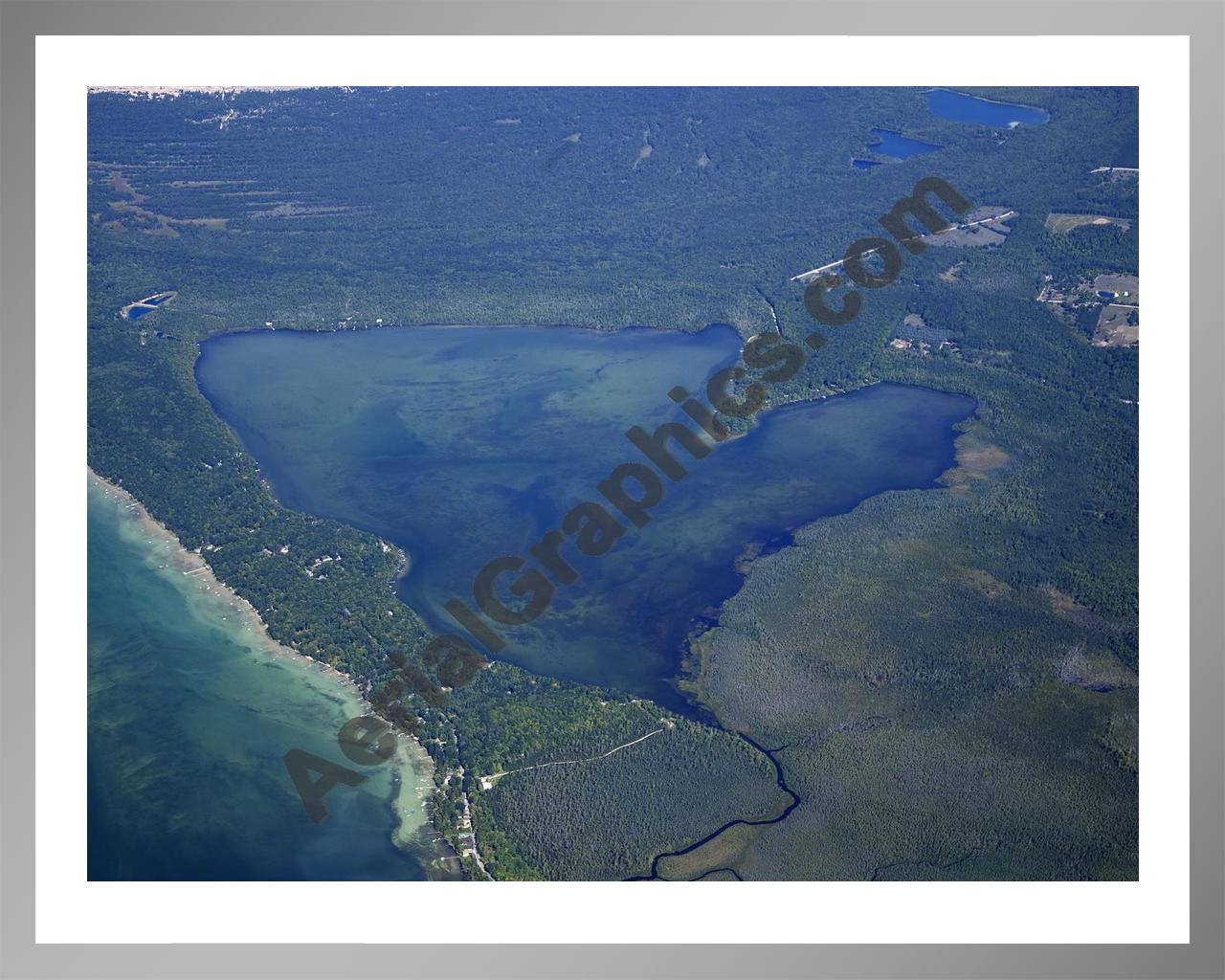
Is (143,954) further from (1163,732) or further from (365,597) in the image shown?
(365,597)

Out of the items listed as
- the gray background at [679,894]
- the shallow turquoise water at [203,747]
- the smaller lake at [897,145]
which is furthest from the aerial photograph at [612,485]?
the gray background at [679,894]

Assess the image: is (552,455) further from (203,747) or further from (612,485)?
(203,747)

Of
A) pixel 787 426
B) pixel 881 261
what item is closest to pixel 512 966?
pixel 787 426
